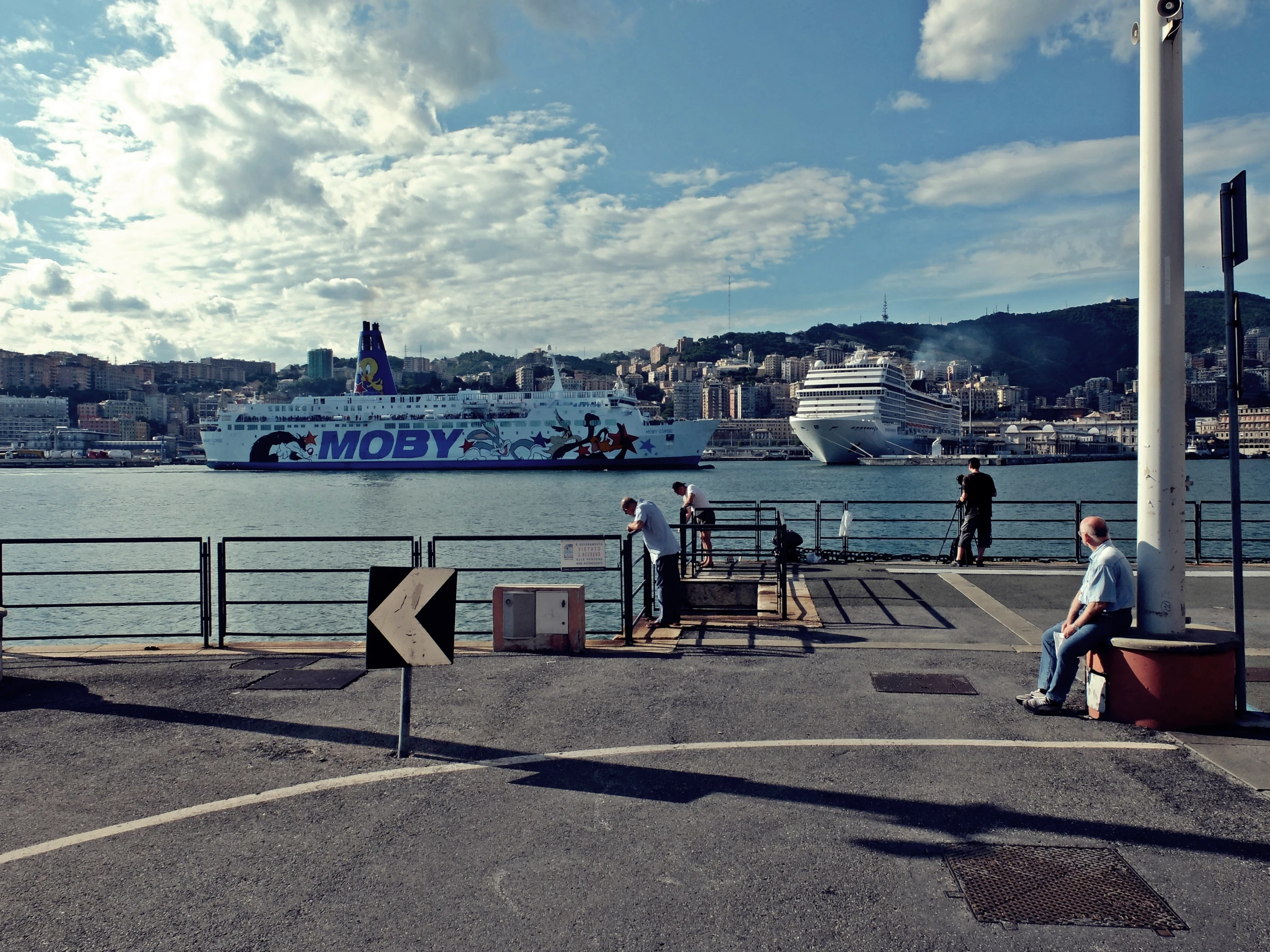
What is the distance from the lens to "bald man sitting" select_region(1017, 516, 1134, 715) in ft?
19.5

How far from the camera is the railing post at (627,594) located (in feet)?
28.8

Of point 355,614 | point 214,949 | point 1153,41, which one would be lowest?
point 355,614

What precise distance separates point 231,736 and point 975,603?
8411 millimetres

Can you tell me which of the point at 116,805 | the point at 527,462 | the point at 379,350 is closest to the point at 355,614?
the point at 116,805

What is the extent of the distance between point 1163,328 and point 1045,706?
8.98ft

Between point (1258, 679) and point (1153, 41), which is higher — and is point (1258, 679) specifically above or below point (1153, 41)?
below

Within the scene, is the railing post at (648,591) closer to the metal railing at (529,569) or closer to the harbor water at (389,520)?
the metal railing at (529,569)

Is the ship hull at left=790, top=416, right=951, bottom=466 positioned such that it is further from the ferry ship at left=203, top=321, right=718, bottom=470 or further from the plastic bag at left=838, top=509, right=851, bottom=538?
the plastic bag at left=838, top=509, right=851, bottom=538

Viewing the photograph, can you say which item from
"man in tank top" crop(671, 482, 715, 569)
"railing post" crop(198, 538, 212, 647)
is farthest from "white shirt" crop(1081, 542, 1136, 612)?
"railing post" crop(198, 538, 212, 647)

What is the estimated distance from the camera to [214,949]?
332 cm

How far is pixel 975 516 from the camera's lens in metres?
14.4

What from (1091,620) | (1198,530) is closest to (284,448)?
(1198,530)

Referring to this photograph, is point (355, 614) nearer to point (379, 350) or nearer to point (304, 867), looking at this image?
point (304, 867)

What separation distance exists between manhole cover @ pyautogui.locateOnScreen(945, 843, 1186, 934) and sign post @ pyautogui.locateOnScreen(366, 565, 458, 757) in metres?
3.13
